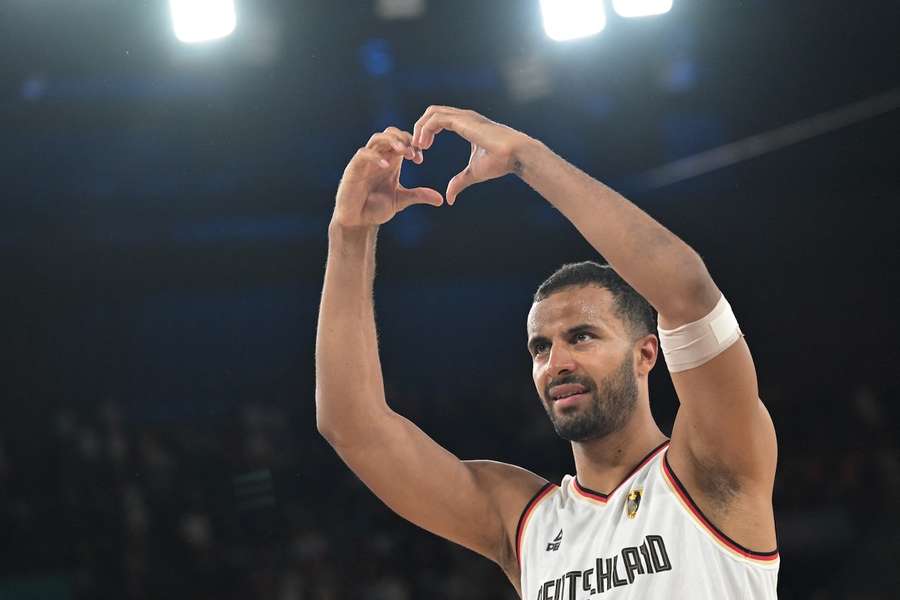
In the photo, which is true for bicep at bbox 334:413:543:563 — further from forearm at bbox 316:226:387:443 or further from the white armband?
the white armband

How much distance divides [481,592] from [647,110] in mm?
3537

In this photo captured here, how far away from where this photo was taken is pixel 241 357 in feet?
27.5

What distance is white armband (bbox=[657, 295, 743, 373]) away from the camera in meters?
1.94

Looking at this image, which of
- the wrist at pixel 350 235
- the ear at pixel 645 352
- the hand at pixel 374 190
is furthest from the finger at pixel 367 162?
the ear at pixel 645 352

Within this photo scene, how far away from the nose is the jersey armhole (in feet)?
1.33

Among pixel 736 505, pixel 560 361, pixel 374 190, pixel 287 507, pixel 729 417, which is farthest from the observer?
pixel 287 507

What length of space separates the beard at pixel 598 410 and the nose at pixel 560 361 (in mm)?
19

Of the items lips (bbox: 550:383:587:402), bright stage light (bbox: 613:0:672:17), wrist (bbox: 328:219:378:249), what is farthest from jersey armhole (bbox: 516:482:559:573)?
bright stage light (bbox: 613:0:672:17)

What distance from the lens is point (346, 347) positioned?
102 inches

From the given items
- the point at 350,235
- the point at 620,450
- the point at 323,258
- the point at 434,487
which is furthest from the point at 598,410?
the point at 323,258

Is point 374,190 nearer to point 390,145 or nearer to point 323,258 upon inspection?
point 390,145

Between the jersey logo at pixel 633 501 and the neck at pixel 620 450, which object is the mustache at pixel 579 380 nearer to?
the neck at pixel 620 450

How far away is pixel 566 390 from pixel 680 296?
58 centimetres

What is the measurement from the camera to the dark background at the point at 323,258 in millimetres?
6551
